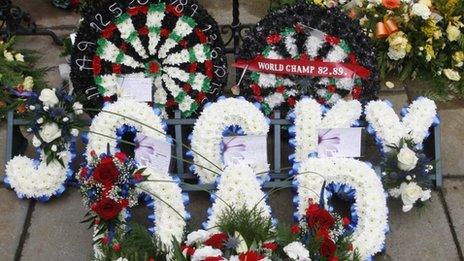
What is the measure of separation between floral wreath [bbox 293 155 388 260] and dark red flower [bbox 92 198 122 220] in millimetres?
1049

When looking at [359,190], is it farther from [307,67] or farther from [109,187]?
[109,187]

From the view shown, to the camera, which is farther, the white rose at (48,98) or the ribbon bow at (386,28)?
the ribbon bow at (386,28)

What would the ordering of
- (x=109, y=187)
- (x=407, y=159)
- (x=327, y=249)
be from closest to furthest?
(x=327, y=249)
(x=109, y=187)
(x=407, y=159)

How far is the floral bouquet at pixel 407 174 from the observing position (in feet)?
12.1

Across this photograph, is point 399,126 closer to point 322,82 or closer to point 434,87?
point 322,82

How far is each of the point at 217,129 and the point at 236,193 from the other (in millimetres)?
457

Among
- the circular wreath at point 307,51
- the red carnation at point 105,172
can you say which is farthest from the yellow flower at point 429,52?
the red carnation at point 105,172

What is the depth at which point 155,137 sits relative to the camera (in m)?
3.75

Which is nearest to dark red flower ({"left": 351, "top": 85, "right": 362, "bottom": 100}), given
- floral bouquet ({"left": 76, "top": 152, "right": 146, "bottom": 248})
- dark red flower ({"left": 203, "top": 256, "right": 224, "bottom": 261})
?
floral bouquet ({"left": 76, "top": 152, "right": 146, "bottom": 248})

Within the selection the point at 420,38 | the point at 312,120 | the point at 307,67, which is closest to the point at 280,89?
the point at 307,67

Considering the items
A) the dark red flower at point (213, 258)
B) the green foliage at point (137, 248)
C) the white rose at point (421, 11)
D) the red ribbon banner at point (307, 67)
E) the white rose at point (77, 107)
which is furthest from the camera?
the white rose at point (421, 11)

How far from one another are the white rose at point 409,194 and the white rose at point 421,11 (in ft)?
4.60

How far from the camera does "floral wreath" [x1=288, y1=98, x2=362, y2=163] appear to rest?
381 centimetres

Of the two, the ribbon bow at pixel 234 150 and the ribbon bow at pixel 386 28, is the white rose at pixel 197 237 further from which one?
the ribbon bow at pixel 386 28
